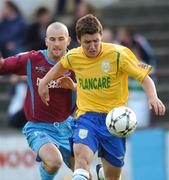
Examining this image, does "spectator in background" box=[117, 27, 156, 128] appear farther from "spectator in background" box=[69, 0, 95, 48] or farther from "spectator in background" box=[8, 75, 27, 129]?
"spectator in background" box=[8, 75, 27, 129]

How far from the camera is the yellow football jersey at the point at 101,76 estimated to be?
12617 mm

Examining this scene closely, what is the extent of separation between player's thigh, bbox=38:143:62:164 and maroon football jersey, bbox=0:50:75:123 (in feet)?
1.42

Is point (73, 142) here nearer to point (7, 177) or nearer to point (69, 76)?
point (69, 76)

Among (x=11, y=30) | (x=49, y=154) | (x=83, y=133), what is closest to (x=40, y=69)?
(x=49, y=154)

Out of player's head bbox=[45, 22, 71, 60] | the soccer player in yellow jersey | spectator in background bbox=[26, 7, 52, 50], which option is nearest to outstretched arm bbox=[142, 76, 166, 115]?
the soccer player in yellow jersey

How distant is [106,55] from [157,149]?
4.75m

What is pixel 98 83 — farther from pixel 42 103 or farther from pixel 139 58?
pixel 139 58

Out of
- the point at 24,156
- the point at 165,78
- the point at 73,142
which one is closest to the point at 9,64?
the point at 73,142

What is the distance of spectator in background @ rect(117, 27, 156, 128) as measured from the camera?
17.2 meters

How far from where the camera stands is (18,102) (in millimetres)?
18141

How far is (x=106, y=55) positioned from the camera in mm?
12641

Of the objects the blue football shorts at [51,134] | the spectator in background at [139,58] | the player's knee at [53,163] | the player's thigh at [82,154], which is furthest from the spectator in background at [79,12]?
the player's thigh at [82,154]

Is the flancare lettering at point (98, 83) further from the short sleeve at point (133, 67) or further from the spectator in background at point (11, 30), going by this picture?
the spectator in background at point (11, 30)

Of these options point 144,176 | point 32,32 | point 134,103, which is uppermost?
point 32,32
